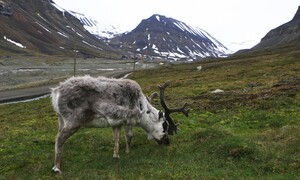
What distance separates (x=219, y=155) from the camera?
1598 centimetres

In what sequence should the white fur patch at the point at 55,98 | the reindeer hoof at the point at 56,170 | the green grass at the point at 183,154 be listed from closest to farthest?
the green grass at the point at 183,154 < the reindeer hoof at the point at 56,170 < the white fur patch at the point at 55,98

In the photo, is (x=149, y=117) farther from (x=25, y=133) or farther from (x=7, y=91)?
(x=7, y=91)

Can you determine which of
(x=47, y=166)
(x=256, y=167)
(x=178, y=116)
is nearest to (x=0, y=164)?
(x=47, y=166)

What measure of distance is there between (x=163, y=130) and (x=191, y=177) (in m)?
5.48

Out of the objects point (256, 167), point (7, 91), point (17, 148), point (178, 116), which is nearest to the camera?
point (256, 167)

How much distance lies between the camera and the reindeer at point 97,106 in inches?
612

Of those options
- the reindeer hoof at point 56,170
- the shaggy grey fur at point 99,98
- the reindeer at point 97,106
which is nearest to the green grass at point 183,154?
the reindeer hoof at point 56,170

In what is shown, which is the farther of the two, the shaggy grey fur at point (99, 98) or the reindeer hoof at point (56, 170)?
the shaggy grey fur at point (99, 98)

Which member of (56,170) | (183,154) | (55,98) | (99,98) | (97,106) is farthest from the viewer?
(183,154)

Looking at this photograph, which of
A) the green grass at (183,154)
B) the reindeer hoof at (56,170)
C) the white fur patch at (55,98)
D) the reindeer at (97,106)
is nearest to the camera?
the green grass at (183,154)

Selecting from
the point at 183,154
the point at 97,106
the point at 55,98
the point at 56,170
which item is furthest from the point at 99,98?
the point at 183,154

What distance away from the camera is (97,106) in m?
16.0

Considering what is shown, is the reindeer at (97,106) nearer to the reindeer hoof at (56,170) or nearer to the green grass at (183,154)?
the reindeer hoof at (56,170)

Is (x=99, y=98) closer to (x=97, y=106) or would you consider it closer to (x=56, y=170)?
(x=97, y=106)
